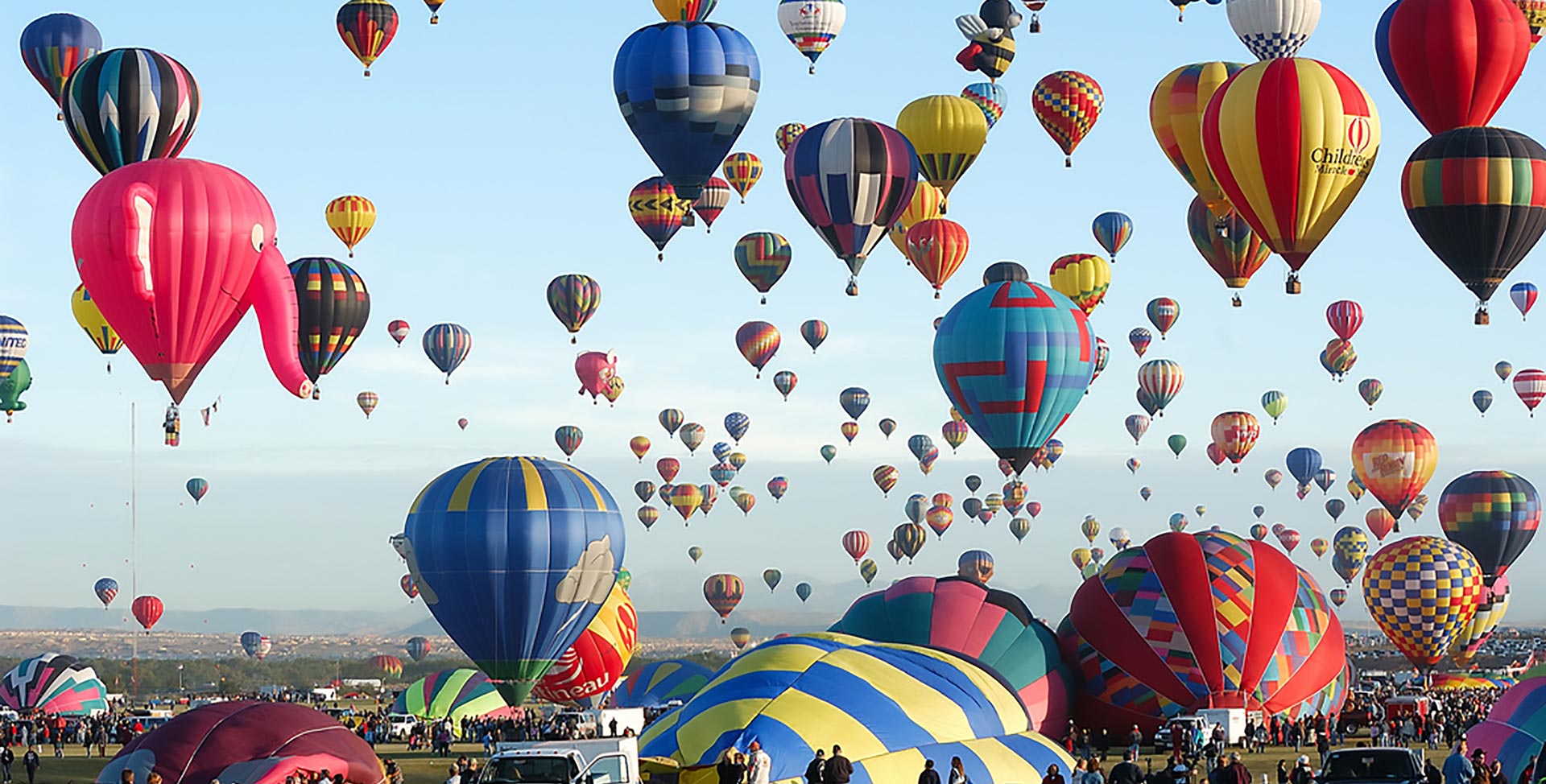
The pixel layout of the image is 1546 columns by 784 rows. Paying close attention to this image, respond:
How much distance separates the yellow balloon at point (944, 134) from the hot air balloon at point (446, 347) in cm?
1755

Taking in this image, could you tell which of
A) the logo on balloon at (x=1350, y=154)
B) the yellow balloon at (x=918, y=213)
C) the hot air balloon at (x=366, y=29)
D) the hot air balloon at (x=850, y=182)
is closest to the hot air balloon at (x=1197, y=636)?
the logo on balloon at (x=1350, y=154)

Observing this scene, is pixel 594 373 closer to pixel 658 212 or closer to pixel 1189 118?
pixel 658 212

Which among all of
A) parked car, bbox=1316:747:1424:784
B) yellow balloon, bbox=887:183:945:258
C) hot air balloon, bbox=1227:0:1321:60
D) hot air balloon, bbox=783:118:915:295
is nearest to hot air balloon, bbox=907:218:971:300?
yellow balloon, bbox=887:183:945:258

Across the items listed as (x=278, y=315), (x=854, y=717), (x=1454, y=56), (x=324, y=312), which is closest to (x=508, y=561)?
(x=278, y=315)

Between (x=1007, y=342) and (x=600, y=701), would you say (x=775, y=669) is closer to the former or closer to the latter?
(x=1007, y=342)

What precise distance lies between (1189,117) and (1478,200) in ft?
18.9

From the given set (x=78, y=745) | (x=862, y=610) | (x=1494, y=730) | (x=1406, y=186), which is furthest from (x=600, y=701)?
(x=1494, y=730)

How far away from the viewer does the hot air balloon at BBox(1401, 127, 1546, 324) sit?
35.0m

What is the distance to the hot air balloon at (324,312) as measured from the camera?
138 feet

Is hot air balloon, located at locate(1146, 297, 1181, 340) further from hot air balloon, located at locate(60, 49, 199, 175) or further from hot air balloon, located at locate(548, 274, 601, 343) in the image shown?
hot air balloon, located at locate(60, 49, 199, 175)

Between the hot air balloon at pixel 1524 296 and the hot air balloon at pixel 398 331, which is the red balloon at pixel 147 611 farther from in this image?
the hot air balloon at pixel 1524 296

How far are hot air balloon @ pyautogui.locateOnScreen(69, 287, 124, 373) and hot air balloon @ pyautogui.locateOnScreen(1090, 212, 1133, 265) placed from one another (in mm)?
24118

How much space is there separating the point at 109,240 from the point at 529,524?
768 centimetres

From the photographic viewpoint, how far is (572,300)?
53719mm
